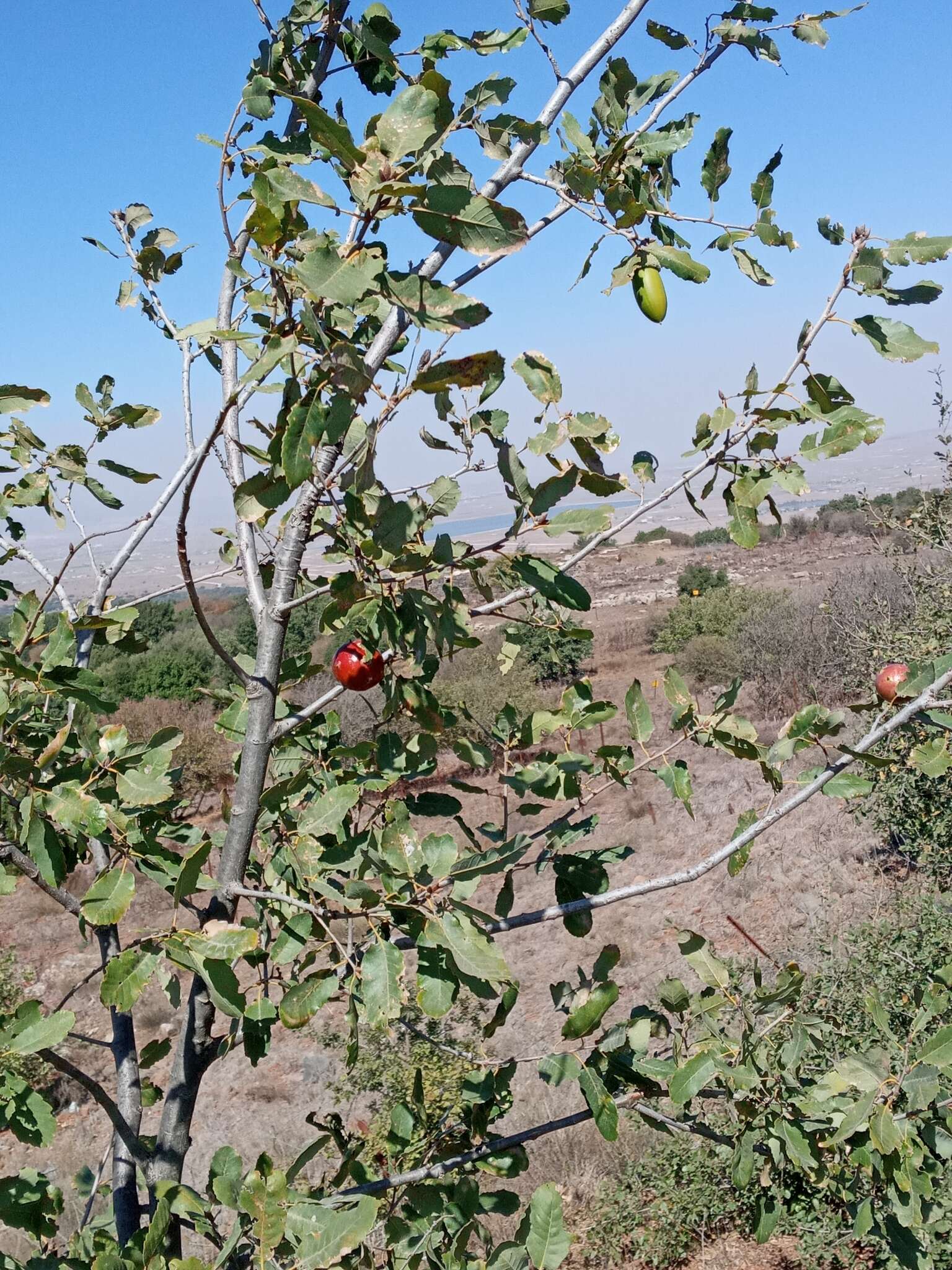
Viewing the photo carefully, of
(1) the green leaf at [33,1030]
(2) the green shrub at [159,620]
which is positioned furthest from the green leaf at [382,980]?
(2) the green shrub at [159,620]

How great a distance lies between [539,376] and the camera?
948 millimetres

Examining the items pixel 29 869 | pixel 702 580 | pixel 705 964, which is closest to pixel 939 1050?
pixel 705 964

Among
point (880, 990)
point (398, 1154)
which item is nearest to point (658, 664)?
point (880, 990)

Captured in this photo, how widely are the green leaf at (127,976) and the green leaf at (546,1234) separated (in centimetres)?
53

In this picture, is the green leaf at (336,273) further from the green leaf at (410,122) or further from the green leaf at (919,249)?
the green leaf at (919,249)

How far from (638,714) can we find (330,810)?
48cm

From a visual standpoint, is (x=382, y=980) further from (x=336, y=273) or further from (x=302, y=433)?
(x=336, y=273)

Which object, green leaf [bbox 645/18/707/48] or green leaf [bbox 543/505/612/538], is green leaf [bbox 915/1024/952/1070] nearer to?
green leaf [bbox 543/505/612/538]

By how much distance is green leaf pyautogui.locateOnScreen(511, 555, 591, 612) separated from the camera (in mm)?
952

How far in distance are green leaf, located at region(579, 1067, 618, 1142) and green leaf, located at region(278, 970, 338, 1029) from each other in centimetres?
33

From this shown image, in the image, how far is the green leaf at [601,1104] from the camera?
3.49ft

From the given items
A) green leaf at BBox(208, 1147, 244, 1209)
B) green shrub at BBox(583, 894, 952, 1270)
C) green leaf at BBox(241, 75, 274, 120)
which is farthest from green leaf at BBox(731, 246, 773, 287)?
green shrub at BBox(583, 894, 952, 1270)

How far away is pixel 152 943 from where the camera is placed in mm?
1013

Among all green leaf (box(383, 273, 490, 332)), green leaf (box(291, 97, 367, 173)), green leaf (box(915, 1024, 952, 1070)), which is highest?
green leaf (box(291, 97, 367, 173))
